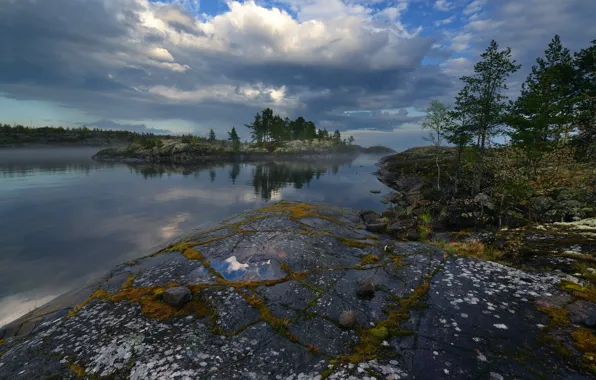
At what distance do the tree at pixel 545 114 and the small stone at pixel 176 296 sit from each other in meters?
30.0

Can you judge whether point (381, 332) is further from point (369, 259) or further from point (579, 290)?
point (579, 290)

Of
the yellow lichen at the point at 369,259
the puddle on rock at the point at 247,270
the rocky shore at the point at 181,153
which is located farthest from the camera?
the rocky shore at the point at 181,153

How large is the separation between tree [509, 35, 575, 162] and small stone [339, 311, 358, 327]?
24257 millimetres

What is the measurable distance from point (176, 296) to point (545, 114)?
44.4 metres

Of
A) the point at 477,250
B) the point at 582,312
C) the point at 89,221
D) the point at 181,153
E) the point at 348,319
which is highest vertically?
the point at 181,153

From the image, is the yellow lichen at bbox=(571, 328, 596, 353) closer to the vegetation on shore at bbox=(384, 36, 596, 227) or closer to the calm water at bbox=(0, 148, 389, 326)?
the vegetation on shore at bbox=(384, 36, 596, 227)

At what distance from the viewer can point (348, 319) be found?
30.9 ft

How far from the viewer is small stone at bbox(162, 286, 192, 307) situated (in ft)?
34.5

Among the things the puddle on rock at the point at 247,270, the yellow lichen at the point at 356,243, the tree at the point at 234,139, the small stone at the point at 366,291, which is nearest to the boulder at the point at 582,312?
the small stone at the point at 366,291

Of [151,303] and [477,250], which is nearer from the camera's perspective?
[151,303]

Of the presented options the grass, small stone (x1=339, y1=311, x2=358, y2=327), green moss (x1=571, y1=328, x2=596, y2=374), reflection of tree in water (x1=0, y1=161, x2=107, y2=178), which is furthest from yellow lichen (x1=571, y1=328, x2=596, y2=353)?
reflection of tree in water (x1=0, y1=161, x2=107, y2=178)

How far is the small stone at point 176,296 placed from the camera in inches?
414

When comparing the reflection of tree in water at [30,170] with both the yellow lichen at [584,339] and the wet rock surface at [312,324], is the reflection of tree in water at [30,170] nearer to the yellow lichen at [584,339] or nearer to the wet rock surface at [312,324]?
the wet rock surface at [312,324]

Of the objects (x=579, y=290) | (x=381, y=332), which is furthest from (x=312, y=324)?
(x=579, y=290)
